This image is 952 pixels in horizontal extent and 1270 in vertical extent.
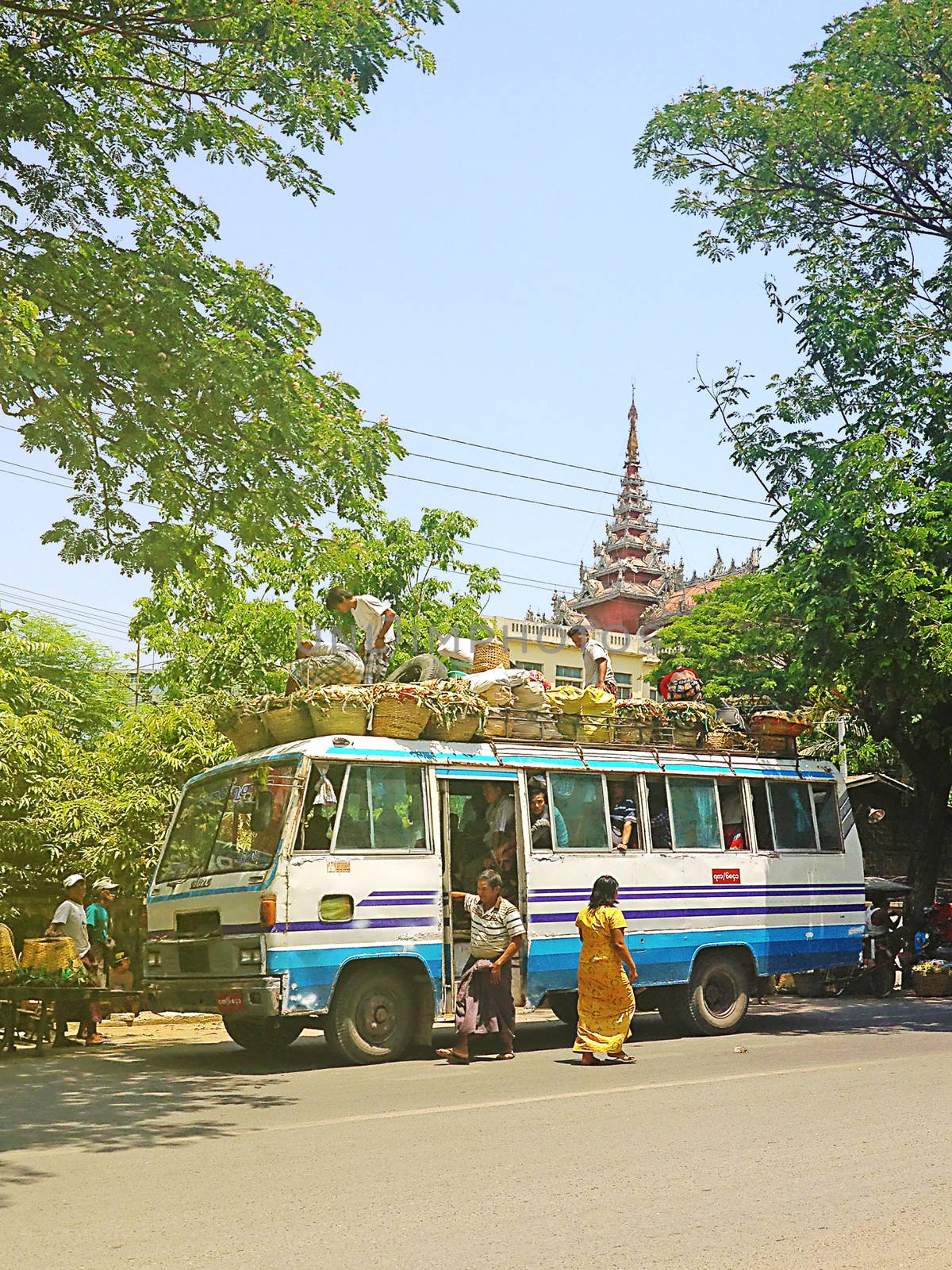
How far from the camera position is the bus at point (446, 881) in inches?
444

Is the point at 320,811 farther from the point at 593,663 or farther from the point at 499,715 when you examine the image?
the point at 593,663

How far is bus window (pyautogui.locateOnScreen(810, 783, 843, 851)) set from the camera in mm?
15445

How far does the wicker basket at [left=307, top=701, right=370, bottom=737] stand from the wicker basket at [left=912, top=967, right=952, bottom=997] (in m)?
12.7

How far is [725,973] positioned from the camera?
14.4 meters

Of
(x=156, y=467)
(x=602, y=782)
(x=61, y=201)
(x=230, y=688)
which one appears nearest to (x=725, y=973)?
(x=602, y=782)

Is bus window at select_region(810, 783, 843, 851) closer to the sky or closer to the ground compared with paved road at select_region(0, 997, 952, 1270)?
closer to the sky

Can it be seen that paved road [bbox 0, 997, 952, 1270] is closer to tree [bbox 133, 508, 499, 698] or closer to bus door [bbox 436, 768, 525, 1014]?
bus door [bbox 436, 768, 525, 1014]

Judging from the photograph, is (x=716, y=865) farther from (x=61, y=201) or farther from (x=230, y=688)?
(x=230, y=688)

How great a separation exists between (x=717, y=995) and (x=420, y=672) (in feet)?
15.7

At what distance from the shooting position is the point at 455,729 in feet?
40.9

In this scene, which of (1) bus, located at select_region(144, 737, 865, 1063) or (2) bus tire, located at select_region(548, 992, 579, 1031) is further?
(2) bus tire, located at select_region(548, 992, 579, 1031)

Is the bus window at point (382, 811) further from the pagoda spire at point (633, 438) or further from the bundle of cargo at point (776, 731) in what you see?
the pagoda spire at point (633, 438)

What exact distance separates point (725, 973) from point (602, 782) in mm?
2658

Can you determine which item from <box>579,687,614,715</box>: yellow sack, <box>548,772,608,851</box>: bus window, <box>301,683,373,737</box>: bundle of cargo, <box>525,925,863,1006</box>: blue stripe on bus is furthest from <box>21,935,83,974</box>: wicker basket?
<box>579,687,614,715</box>: yellow sack
